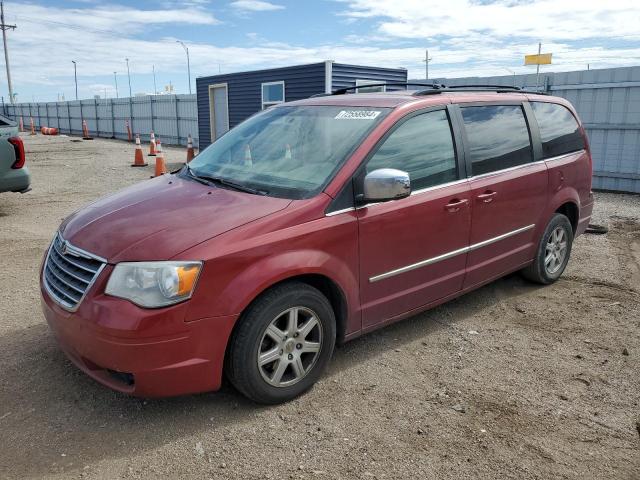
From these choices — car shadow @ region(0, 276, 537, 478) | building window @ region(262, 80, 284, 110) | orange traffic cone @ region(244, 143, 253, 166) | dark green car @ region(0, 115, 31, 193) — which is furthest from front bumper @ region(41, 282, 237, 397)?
building window @ region(262, 80, 284, 110)

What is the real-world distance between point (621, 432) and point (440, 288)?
1.47m

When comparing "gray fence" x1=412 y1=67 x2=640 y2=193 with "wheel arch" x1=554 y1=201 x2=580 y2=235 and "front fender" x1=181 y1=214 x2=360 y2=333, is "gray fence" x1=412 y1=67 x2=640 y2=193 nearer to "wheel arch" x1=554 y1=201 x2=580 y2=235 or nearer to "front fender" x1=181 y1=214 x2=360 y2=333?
"wheel arch" x1=554 y1=201 x2=580 y2=235

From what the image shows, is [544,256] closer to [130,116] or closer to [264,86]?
[264,86]

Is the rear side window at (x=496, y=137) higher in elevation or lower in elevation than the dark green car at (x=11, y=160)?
higher

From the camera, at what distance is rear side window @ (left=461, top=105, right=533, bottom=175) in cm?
425

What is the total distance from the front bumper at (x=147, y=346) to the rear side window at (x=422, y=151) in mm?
1470

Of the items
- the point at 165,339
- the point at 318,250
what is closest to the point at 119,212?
the point at 165,339

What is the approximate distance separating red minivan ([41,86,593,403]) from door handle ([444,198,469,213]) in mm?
13

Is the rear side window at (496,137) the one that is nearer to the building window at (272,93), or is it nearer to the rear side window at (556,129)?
the rear side window at (556,129)

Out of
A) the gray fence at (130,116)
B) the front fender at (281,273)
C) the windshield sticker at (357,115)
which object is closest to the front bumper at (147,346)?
the front fender at (281,273)

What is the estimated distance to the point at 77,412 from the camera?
3.15 meters

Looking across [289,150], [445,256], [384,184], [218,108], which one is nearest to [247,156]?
[289,150]

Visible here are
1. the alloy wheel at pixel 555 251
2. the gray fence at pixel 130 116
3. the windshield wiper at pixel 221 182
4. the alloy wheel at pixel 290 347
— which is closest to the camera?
the alloy wheel at pixel 290 347

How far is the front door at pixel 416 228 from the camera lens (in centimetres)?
353
